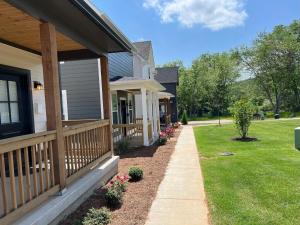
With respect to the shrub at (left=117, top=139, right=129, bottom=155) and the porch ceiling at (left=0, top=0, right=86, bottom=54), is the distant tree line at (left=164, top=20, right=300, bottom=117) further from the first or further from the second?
the porch ceiling at (left=0, top=0, right=86, bottom=54)

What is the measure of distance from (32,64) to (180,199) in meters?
4.83

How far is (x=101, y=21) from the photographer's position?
5148 mm

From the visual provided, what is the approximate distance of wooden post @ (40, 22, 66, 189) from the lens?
171 inches

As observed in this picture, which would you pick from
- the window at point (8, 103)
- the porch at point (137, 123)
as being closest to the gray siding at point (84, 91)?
the porch at point (137, 123)

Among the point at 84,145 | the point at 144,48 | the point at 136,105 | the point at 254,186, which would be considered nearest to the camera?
the point at 84,145

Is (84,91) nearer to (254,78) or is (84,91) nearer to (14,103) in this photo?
(14,103)

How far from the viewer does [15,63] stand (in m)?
6.57

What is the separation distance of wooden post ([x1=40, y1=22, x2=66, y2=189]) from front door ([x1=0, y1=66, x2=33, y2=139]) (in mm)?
2286

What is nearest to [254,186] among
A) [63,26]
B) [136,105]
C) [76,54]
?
[63,26]

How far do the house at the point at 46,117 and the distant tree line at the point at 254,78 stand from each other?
30830 millimetres

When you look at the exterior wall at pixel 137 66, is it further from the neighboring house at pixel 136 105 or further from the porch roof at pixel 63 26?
the porch roof at pixel 63 26

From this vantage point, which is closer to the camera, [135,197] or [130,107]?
[135,197]

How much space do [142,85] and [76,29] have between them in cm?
673

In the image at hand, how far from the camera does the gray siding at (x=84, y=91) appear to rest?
482 inches
